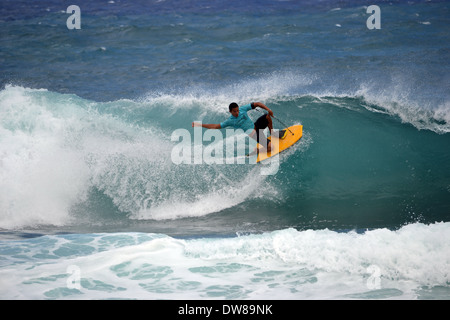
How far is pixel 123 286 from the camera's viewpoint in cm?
608

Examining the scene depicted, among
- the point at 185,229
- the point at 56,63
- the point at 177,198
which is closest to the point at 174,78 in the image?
the point at 56,63

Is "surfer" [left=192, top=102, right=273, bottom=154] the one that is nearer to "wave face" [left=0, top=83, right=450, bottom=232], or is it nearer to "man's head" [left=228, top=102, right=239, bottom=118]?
"man's head" [left=228, top=102, right=239, bottom=118]

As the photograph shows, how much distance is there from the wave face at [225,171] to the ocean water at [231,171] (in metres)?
0.03

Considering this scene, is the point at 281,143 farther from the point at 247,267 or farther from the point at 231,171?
the point at 247,267

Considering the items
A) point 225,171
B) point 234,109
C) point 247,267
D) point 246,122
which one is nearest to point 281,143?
point 246,122

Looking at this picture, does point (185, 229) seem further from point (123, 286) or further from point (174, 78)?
point (174, 78)

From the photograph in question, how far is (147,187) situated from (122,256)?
10.3ft

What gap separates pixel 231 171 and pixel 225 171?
0.43ft

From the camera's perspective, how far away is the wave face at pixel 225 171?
9305 millimetres

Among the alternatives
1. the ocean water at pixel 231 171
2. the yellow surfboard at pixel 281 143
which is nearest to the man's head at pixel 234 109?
the yellow surfboard at pixel 281 143

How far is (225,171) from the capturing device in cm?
992

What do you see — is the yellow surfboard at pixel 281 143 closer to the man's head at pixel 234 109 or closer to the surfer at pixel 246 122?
the surfer at pixel 246 122

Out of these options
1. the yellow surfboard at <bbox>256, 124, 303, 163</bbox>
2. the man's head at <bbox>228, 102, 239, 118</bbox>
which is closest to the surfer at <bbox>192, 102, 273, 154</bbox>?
the man's head at <bbox>228, 102, 239, 118</bbox>

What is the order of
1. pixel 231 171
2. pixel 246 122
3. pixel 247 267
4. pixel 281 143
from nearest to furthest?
pixel 247 267 → pixel 246 122 → pixel 281 143 → pixel 231 171
